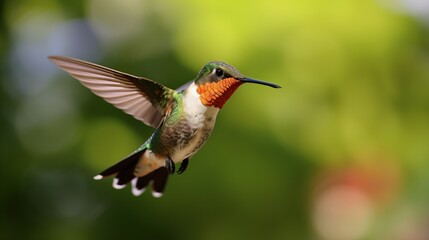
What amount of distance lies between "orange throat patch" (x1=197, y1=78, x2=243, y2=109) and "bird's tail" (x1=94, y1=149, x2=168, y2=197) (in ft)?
0.77

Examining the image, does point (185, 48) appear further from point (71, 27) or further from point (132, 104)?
point (132, 104)

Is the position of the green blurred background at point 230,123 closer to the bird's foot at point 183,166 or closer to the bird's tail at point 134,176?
the bird's tail at point 134,176

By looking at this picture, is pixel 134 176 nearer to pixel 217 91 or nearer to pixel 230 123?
pixel 217 91

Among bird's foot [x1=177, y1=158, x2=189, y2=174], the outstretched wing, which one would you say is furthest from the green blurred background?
bird's foot [x1=177, y1=158, x2=189, y2=174]

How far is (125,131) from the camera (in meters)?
5.41

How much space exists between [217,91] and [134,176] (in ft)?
1.15

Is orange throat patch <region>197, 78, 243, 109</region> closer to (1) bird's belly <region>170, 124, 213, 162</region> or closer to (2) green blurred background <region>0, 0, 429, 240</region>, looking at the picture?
(1) bird's belly <region>170, 124, 213, 162</region>

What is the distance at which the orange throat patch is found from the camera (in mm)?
848

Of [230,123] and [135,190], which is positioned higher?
[135,190]

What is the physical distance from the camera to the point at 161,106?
1134 mm

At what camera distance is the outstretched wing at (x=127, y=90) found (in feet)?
3.23

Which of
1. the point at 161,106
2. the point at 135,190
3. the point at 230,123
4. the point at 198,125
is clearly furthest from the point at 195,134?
the point at 230,123

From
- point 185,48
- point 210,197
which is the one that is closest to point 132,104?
point 185,48

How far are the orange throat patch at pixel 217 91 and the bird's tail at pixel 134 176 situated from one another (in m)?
0.23
